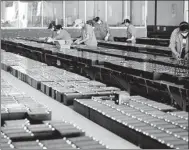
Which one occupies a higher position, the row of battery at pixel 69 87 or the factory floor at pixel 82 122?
the row of battery at pixel 69 87

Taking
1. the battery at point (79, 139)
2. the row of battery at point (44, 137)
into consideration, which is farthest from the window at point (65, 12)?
the battery at point (79, 139)

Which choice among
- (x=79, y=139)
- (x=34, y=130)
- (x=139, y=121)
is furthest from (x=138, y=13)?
(x=79, y=139)

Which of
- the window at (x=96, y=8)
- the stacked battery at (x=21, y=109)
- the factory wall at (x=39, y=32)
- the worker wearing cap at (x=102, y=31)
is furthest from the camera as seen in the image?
the window at (x=96, y=8)

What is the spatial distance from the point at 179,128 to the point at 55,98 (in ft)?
9.90

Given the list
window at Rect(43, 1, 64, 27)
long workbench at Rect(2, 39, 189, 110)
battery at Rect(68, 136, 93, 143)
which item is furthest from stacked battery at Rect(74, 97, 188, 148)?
window at Rect(43, 1, 64, 27)

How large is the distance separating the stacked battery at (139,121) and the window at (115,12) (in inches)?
678

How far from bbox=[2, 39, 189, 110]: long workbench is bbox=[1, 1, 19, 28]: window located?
27.9 ft

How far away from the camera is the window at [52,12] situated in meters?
22.3

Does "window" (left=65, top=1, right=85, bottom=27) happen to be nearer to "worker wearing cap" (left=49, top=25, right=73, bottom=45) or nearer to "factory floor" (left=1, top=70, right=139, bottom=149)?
"worker wearing cap" (left=49, top=25, right=73, bottom=45)

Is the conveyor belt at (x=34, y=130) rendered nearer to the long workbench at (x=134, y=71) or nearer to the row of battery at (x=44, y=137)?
the row of battery at (x=44, y=137)

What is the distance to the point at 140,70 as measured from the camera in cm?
833

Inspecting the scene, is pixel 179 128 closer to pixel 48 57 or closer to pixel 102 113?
pixel 102 113

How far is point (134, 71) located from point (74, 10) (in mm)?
15126

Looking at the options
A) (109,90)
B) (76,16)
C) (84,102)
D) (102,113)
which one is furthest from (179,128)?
(76,16)
